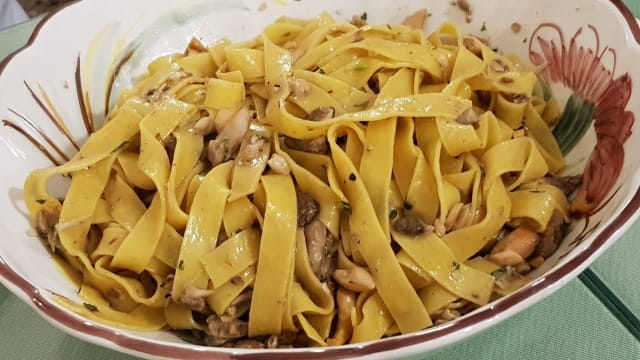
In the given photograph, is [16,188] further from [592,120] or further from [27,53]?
[592,120]

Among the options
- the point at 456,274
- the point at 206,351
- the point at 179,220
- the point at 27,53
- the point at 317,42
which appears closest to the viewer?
the point at 206,351

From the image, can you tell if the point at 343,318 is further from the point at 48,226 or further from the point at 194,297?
the point at 48,226

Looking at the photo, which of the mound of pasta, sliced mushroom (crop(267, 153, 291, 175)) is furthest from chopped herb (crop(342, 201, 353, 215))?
sliced mushroom (crop(267, 153, 291, 175))

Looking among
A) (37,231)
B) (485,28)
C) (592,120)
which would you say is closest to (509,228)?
(592,120)

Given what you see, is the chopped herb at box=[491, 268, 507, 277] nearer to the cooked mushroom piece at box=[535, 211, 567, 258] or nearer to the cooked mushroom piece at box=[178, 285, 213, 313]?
the cooked mushroom piece at box=[535, 211, 567, 258]

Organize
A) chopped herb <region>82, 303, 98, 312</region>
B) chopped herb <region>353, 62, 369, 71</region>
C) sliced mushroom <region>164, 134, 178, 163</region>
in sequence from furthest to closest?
1. chopped herb <region>353, 62, 369, 71</region>
2. sliced mushroom <region>164, 134, 178, 163</region>
3. chopped herb <region>82, 303, 98, 312</region>

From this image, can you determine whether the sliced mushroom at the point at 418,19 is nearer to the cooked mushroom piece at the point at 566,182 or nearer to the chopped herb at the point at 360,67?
the chopped herb at the point at 360,67
